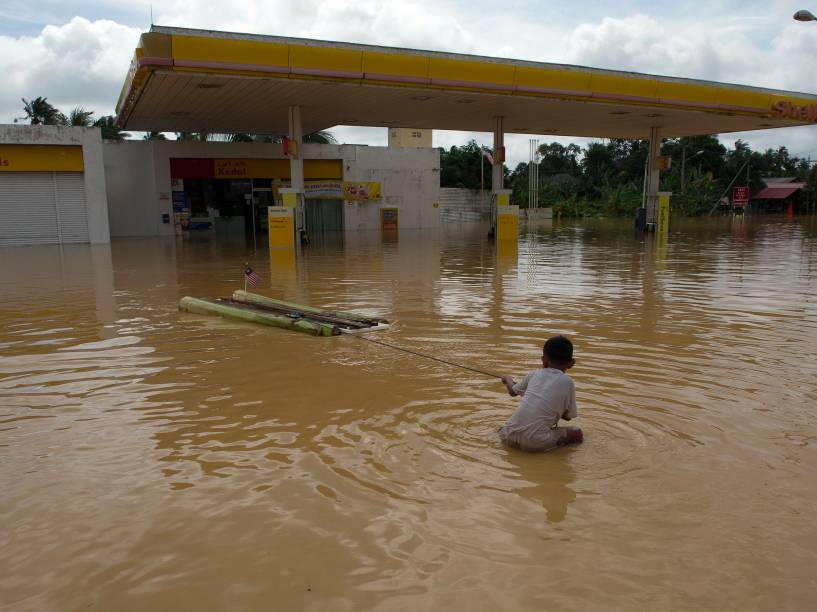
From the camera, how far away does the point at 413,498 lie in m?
3.40

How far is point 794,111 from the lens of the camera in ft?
83.7

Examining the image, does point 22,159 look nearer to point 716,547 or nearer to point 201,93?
point 201,93

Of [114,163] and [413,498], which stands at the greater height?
[114,163]

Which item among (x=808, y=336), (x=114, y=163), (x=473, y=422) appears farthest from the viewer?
(x=114, y=163)

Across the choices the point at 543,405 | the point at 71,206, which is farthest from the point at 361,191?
the point at 543,405

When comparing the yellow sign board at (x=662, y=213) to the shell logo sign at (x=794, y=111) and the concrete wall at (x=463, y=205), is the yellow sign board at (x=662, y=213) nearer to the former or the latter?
the shell logo sign at (x=794, y=111)

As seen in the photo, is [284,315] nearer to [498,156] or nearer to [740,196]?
[498,156]

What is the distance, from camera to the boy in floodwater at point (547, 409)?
401 cm

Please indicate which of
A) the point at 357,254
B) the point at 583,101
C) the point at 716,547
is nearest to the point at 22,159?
the point at 357,254

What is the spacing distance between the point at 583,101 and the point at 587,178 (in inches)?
1894

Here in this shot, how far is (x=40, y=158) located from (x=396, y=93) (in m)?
13.6

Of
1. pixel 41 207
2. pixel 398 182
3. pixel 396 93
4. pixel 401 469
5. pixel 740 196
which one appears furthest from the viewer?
pixel 740 196

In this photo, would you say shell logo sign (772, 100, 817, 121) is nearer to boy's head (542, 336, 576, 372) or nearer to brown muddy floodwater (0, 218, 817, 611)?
brown muddy floodwater (0, 218, 817, 611)

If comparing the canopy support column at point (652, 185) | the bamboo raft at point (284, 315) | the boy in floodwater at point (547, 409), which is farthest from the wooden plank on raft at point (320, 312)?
the canopy support column at point (652, 185)
